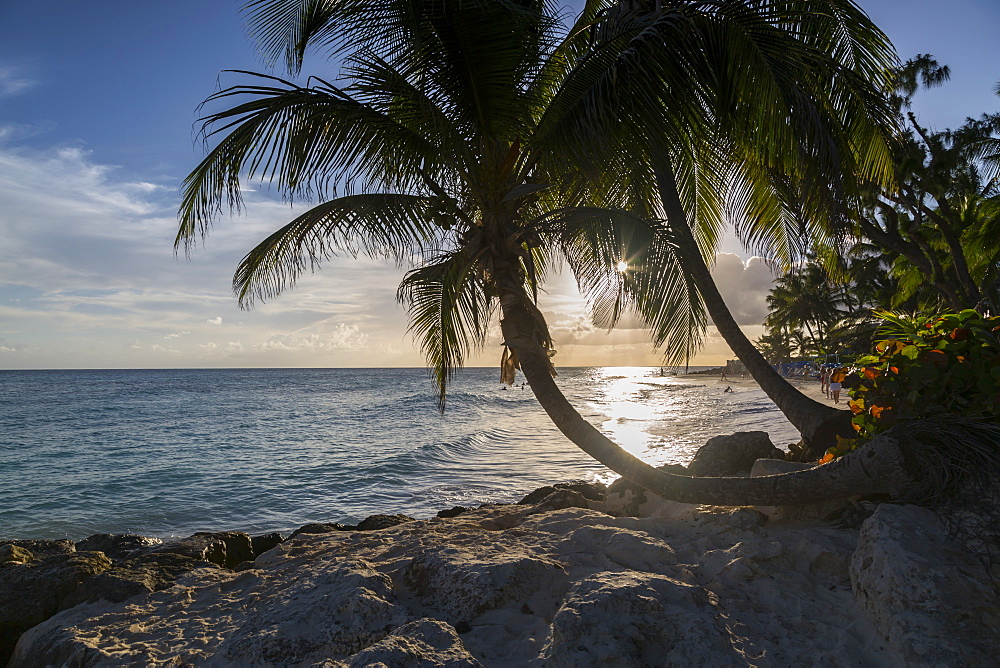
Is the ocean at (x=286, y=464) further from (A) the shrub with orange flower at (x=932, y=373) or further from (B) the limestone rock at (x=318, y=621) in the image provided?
(A) the shrub with orange flower at (x=932, y=373)

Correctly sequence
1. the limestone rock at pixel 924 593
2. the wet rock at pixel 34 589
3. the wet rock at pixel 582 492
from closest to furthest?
the limestone rock at pixel 924 593
the wet rock at pixel 34 589
the wet rock at pixel 582 492

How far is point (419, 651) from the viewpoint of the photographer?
2.47m

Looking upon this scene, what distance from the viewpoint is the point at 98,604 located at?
3.73 meters

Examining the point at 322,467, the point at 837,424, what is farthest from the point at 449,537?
the point at 322,467

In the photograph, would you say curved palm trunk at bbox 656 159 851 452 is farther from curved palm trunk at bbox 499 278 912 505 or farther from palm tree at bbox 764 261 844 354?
palm tree at bbox 764 261 844 354

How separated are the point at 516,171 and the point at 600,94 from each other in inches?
48.5

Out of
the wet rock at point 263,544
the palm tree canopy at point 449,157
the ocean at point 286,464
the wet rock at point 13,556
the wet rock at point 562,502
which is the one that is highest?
the palm tree canopy at point 449,157

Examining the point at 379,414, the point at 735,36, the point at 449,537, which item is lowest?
the point at 379,414

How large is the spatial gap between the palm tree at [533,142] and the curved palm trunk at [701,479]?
1 cm

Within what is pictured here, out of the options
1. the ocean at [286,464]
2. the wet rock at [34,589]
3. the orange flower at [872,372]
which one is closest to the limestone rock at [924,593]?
the orange flower at [872,372]

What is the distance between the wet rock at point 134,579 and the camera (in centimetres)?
383

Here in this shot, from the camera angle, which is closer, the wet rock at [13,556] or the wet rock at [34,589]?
the wet rock at [34,589]

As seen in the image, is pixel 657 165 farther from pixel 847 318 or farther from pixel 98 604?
pixel 847 318

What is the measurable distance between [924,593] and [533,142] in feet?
13.2
